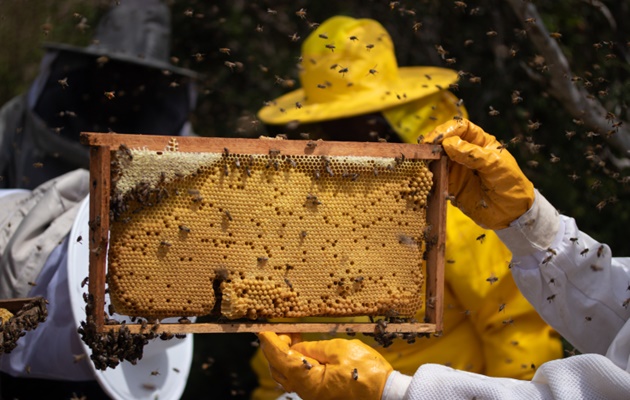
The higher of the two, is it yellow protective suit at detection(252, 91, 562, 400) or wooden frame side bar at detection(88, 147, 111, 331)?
wooden frame side bar at detection(88, 147, 111, 331)

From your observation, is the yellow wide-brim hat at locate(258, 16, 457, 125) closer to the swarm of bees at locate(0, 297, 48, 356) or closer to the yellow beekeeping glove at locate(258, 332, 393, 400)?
the yellow beekeeping glove at locate(258, 332, 393, 400)

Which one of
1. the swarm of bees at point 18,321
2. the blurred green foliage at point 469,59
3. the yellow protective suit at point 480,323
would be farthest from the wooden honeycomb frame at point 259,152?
the blurred green foliage at point 469,59

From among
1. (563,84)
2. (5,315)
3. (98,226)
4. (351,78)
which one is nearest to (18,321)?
(5,315)

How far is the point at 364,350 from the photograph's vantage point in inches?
97.0

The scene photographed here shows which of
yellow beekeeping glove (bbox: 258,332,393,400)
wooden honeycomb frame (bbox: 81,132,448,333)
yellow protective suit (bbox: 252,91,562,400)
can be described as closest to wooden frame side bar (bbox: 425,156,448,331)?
wooden honeycomb frame (bbox: 81,132,448,333)

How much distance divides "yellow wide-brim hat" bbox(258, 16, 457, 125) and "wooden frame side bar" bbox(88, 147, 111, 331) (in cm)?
154

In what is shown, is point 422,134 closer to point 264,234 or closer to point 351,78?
point 351,78

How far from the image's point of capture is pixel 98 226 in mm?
2367

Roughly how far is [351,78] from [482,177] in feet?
4.42

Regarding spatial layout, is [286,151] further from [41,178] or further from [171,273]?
[41,178]

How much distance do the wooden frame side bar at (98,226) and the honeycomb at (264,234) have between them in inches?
1.3

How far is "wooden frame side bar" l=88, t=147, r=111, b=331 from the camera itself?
7.73 ft

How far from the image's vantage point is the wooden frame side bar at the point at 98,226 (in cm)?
236

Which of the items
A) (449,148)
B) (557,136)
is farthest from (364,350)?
(557,136)
